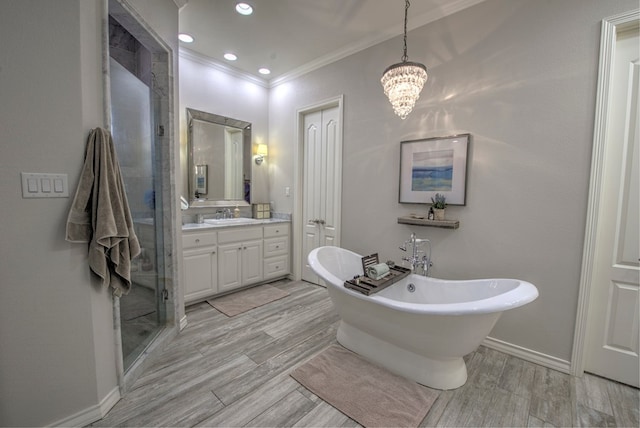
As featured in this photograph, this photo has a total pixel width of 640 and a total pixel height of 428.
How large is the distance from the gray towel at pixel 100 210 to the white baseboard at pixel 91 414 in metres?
0.69

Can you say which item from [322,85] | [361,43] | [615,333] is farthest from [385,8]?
[615,333]

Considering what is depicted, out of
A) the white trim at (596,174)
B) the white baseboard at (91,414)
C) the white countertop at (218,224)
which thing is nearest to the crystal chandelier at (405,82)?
the white trim at (596,174)

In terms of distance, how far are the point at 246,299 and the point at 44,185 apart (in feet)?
7.39

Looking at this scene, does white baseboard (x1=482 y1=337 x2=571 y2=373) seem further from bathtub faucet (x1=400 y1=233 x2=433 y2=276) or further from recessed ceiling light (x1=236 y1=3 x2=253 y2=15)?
recessed ceiling light (x1=236 y1=3 x2=253 y2=15)

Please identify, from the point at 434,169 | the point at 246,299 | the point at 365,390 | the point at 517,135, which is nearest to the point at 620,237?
the point at 517,135

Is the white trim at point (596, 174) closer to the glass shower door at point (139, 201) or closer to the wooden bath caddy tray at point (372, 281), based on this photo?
the wooden bath caddy tray at point (372, 281)

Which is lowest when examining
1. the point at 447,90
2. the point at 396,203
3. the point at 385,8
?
the point at 396,203

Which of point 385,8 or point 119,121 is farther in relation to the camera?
point 385,8

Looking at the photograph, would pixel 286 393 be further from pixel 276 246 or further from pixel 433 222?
pixel 276 246

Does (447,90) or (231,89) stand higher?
(231,89)

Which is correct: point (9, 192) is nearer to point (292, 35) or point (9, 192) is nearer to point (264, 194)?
point (292, 35)

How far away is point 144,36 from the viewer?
194cm

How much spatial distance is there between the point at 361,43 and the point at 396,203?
179 cm

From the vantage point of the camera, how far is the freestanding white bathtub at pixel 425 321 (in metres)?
1.54
